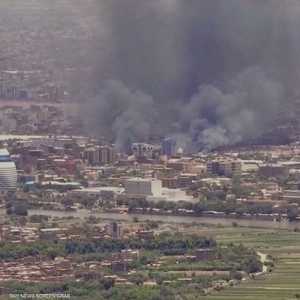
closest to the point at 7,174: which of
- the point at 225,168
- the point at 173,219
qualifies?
the point at 225,168

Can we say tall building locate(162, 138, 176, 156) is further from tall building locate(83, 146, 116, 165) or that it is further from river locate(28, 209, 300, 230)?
river locate(28, 209, 300, 230)

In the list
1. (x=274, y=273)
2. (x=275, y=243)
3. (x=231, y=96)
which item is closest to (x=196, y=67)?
(x=231, y=96)

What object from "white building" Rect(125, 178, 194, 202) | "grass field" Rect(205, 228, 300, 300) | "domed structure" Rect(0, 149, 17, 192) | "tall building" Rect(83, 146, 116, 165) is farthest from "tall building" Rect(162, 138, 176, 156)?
"grass field" Rect(205, 228, 300, 300)

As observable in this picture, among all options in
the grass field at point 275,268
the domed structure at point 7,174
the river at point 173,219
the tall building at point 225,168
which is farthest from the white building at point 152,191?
the grass field at point 275,268

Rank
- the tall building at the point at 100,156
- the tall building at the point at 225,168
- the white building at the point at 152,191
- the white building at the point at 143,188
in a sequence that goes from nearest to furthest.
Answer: the white building at the point at 152,191 < the white building at the point at 143,188 < the tall building at the point at 225,168 < the tall building at the point at 100,156

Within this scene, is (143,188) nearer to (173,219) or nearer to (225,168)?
(173,219)

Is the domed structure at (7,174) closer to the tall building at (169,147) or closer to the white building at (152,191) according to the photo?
the white building at (152,191)

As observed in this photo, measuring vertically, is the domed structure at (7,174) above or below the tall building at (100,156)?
below

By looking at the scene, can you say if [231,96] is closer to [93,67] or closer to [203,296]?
[93,67]

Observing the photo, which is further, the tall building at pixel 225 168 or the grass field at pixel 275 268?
the tall building at pixel 225 168
